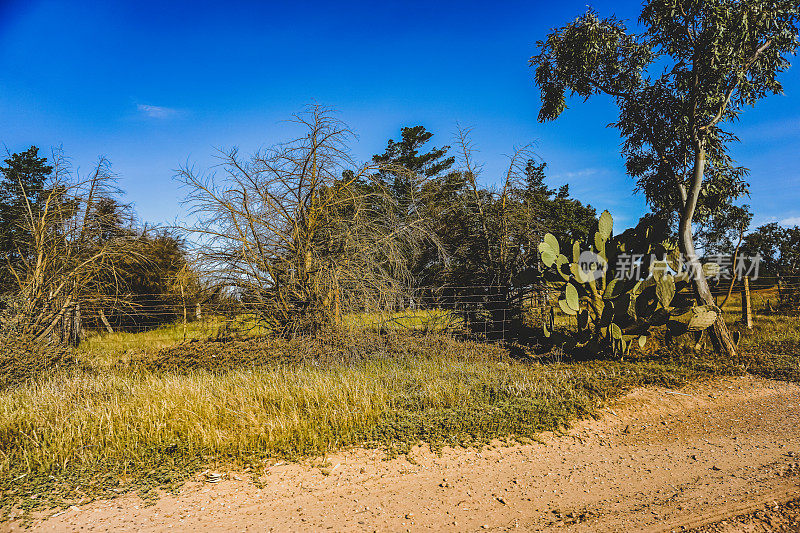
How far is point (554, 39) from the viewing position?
9469 mm

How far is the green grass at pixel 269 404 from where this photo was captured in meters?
4.04

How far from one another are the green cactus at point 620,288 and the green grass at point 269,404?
0.54 m

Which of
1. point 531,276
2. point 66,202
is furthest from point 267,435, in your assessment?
point 66,202

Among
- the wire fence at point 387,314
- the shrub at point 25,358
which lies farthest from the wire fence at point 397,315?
the shrub at point 25,358

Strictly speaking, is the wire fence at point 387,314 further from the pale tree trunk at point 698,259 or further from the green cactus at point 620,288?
the pale tree trunk at point 698,259

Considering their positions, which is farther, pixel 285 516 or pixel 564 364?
pixel 564 364

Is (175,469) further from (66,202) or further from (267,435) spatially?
(66,202)

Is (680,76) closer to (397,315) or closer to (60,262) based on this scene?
(397,315)

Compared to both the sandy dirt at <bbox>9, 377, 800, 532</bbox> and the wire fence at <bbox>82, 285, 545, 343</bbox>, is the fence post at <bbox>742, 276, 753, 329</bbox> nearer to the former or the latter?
the wire fence at <bbox>82, 285, 545, 343</bbox>

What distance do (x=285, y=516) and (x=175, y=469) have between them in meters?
1.31

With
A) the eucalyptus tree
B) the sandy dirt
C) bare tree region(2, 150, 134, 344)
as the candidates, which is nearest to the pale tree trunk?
the eucalyptus tree

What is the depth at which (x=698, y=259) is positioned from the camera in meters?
8.79

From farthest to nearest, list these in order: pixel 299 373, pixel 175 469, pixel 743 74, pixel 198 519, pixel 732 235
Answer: pixel 732 235 → pixel 743 74 → pixel 299 373 → pixel 175 469 → pixel 198 519

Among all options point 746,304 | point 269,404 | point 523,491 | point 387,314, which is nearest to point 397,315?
point 387,314
